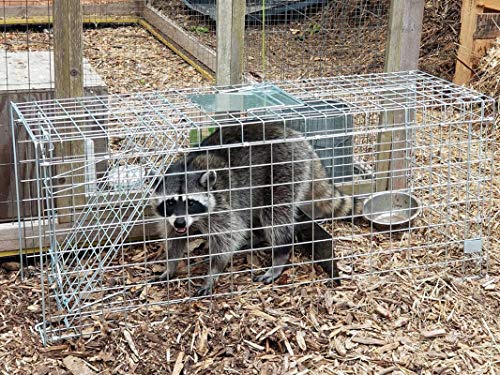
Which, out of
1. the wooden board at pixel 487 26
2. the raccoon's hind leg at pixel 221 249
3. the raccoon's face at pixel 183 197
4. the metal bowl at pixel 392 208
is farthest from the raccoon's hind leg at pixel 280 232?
the wooden board at pixel 487 26

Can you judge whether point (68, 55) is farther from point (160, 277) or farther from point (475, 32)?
point (475, 32)

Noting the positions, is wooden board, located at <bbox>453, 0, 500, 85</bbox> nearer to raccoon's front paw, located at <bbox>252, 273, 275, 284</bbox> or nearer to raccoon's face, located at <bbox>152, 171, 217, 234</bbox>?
raccoon's front paw, located at <bbox>252, 273, 275, 284</bbox>

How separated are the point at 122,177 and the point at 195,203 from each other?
514mm

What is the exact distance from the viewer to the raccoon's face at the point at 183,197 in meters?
4.49

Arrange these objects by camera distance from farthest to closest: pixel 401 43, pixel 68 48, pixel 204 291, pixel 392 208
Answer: pixel 392 208 < pixel 401 43 < pixel 204 291 < pixel 68 48

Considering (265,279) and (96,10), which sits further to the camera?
(96,10)

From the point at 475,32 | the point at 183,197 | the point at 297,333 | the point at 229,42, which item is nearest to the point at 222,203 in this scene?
the point at 183,197

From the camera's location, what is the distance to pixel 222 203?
4766 millimetres

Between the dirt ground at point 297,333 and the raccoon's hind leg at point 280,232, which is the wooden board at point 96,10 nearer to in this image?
the dirt ground at point 297,333

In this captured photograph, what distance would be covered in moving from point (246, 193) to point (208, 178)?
51 centimetres

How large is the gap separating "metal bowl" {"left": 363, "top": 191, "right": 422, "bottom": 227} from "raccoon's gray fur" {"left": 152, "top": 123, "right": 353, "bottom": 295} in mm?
364

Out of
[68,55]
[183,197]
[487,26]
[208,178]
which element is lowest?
[183,197]

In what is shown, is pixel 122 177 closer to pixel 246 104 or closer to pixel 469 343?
pixel 246 104

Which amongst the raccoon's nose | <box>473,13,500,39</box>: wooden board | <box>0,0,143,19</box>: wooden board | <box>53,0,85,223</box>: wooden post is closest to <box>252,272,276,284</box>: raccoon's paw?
the raccoon's nose
